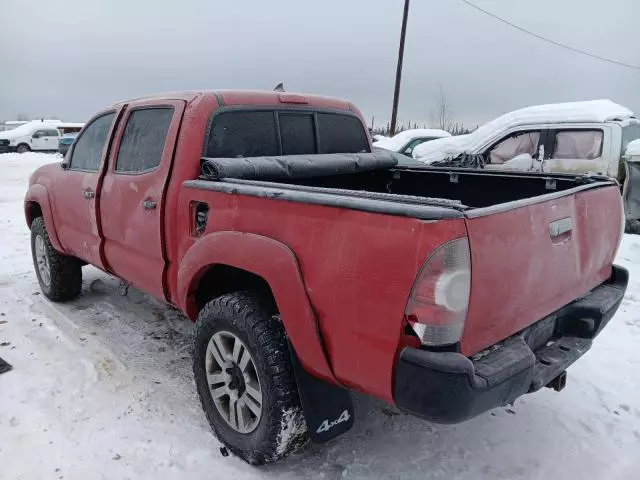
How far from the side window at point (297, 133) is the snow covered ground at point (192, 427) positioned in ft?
5.61

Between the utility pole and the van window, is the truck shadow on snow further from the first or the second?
the utility pole

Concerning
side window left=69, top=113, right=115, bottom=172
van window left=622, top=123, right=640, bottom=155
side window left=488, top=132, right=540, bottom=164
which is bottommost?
side window left=488, top=132, right=540, bottom=164

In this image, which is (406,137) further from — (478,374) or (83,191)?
(478,374)

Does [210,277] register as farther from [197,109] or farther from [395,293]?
[395,293]

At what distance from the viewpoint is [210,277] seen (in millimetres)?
2924

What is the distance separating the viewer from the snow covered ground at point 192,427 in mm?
2604

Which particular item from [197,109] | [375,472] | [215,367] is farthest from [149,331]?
[375,472]

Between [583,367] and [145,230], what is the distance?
316cm

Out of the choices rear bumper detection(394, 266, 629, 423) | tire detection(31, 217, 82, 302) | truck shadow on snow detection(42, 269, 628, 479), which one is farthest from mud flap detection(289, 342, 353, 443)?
tire detection(31, 217, 82, 302)

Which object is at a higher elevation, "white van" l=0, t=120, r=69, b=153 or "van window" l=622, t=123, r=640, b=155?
"van window" l=622, t=123, r=640, b=155

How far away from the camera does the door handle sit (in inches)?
121

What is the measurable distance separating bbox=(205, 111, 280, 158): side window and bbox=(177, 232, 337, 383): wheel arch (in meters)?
0.72

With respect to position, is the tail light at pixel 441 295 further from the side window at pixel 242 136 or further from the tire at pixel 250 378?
the side window at pixel 242 136

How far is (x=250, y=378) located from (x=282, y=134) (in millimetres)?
1737
